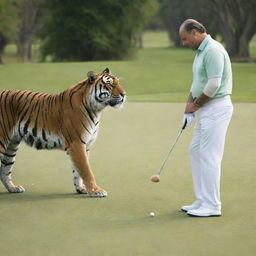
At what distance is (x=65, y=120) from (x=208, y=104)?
5.64ft

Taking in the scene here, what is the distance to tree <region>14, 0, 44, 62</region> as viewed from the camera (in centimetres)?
5425

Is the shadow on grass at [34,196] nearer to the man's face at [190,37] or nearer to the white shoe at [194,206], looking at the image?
the white shoe at [194,206]

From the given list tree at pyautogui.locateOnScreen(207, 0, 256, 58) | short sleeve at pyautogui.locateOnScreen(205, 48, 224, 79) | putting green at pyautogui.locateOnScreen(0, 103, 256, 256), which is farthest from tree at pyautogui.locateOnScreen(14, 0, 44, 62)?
short sleeve at pyautogui.locateOnScreen(205, 48, 224, 79)

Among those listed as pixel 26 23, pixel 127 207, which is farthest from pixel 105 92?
pixel 26 23

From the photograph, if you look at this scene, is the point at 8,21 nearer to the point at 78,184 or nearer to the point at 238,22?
the point at 238,22

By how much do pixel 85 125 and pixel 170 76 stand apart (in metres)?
18.4

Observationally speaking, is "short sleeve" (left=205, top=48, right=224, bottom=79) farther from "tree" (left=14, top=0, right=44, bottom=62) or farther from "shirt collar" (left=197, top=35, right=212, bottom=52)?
"tree" (left=14, top=0, right=44, bottom=62)

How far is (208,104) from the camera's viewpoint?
6.65 m

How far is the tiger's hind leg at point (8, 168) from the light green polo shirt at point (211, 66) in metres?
2.33

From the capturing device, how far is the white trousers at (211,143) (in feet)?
21.7

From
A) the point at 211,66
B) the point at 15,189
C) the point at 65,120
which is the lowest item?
the point at 15,189

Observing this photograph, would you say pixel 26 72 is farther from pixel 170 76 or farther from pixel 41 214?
pixel 41 214

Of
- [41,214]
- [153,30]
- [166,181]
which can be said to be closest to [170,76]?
[166,181]

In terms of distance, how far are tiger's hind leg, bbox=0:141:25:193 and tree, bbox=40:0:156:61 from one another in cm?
3767
